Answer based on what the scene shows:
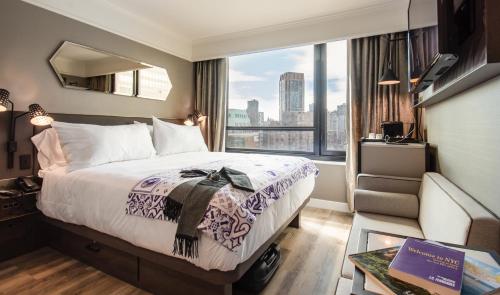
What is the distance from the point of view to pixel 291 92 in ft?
12.9

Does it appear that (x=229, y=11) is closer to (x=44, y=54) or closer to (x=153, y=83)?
(x=153, y=83)

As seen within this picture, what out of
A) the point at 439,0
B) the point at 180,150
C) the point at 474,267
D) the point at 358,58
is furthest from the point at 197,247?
the point at 358,58

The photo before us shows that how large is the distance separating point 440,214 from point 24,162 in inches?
130

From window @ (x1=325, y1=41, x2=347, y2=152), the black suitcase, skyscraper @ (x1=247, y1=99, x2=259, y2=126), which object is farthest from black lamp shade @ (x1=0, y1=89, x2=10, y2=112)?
window @ (x1=325, y1=41, x2=347, y2=152)

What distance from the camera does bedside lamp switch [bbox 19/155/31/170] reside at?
7.62 feet

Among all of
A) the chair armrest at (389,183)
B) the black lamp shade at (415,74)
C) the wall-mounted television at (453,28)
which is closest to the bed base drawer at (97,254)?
the chair armrest at (389,183)

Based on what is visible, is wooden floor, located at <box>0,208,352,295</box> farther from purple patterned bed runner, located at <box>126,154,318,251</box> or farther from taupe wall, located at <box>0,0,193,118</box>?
taupe wall, located at <box>0,0,193,118</box>

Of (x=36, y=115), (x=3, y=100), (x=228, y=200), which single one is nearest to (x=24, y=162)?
(x=36, y=115)

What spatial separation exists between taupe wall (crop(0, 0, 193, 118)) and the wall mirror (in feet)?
0.23

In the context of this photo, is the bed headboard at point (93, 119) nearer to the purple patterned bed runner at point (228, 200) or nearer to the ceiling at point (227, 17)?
the ceiling at point (227, 17)

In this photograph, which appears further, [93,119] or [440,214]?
[93,119]

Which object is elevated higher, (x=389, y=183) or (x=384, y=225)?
(x=389, y=183)

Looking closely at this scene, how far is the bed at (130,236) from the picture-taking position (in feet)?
4.56

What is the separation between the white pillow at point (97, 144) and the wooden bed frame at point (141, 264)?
0.56 m
